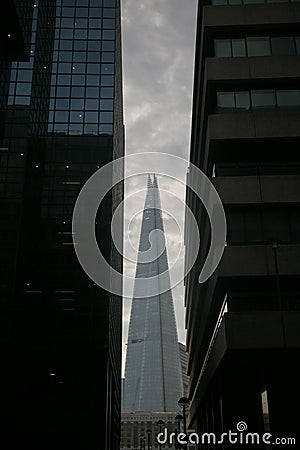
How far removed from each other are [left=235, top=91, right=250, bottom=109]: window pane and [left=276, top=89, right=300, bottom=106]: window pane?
2.16 m

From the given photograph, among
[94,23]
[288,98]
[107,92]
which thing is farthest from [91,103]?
[288,98]

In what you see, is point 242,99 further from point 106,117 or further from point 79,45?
point 79,45

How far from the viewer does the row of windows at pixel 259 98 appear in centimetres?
3588

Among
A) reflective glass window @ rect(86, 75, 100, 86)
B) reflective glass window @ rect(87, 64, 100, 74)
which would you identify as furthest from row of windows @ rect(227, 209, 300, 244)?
reflective glass window @ rect(87, 64, 100, 74)

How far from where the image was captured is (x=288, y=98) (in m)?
36.1

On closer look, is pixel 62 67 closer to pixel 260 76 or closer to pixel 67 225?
pixel 67 225

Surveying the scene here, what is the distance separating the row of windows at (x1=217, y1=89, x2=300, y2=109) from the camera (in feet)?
118

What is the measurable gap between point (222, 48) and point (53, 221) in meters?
29.7

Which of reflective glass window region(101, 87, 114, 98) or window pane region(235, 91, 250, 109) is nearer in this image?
window pane region(235, 91, 250, 109)

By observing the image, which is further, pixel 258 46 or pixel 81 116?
pixel 81 116

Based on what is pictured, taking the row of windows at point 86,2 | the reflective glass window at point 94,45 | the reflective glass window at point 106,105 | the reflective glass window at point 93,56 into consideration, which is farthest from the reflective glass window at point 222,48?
the row of windows at point 86,2

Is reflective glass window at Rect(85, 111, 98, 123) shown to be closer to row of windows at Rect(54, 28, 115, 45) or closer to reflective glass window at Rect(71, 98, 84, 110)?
reflective glass window at Rect(71, 98, 84, 110)

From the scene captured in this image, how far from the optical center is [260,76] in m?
36.1

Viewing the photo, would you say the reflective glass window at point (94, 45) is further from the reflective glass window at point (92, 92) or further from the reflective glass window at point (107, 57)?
the reflective glass window at point (92, 92)
